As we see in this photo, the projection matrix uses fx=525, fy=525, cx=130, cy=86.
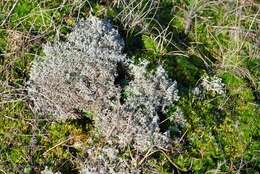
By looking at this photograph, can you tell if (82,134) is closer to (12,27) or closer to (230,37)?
(12,27)

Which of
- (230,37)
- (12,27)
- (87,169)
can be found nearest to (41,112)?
(87,169)

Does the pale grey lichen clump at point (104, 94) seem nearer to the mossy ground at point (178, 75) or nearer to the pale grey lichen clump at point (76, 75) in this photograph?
the pale grey lichen clump at point (76, 75)

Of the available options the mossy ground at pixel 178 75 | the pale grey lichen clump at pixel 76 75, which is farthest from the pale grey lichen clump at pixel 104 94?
the mossy ground at pixel 178 75

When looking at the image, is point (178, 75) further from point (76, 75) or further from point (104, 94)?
point (76, 75)

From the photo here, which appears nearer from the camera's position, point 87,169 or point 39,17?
point 87,169

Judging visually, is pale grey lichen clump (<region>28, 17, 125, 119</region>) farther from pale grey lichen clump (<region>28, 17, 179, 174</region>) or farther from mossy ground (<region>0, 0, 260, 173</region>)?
mossy ground (<region>0, 0, 260, 173</region>)

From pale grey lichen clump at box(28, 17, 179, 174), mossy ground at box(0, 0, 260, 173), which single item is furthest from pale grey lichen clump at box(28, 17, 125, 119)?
mossy ground at box(0, 0, 260, 173)
